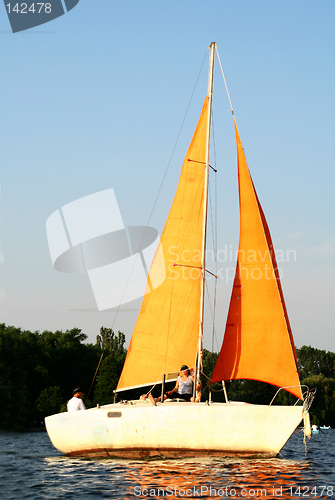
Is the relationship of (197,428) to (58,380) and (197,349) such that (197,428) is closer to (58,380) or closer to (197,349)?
(197,349)

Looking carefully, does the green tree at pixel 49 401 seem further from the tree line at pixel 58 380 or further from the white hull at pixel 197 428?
the white hull at pixel 197 428

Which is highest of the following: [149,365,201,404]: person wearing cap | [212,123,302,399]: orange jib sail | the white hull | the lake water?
[212,123,302,399]: orange jib sail

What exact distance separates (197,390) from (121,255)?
997 centimetres

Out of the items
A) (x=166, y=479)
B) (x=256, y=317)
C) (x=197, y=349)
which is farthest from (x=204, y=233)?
(x=166, y=479)

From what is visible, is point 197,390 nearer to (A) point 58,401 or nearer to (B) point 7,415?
(B) point 7,415

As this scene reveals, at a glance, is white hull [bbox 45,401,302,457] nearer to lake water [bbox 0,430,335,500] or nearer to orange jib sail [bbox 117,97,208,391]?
lake water [bbox 0,430,335,500]

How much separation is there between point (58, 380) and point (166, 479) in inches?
1843

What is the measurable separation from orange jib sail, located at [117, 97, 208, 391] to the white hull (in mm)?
2222

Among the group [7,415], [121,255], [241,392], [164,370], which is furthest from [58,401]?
[164,370]

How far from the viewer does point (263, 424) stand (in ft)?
47.0

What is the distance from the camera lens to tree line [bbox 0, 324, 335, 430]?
46.6 meters

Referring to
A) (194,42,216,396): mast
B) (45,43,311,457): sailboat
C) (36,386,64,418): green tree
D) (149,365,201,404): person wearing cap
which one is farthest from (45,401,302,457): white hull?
(36,386,64,418): green tree

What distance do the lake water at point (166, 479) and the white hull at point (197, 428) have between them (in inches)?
13.0

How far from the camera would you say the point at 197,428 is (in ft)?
47.0
